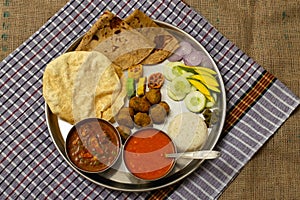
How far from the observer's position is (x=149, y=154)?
2844 mm

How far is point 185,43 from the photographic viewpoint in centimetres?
311

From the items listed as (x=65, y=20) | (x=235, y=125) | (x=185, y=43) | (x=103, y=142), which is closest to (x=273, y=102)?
(x=235, y=125)

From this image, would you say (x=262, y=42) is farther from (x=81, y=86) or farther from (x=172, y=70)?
(x=81, y=86)

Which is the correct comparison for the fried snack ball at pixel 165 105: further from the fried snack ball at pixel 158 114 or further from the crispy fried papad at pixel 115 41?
the crispy fried papad at pixel 115 41

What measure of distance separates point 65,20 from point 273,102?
1446mm

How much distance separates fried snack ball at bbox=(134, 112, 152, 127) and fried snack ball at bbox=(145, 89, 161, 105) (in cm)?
10

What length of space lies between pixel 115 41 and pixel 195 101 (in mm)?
629

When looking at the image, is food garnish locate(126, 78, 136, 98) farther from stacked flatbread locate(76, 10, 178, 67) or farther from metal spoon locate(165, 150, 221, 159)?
metal spoon locate(165, 150, 221, 159)

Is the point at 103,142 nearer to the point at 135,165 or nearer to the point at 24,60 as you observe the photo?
the point at 135,165

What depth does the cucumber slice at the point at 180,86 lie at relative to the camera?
301 centimetres

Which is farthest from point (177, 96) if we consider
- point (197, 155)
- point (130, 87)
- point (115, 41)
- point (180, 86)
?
point (115, 41)

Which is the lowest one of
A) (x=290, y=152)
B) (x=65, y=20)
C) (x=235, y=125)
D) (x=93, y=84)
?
(x=290, y=152)

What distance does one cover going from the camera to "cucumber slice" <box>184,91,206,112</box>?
9.77 ft

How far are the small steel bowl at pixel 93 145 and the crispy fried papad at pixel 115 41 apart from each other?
449mm
